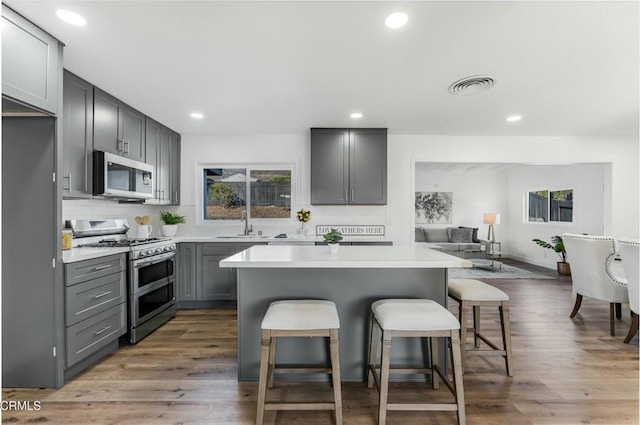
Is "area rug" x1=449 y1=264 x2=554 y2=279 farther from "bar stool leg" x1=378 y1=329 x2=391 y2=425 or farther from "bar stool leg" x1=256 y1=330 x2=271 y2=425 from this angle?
"bar stool leg" x1=256 y1=330 x2=271 y2=425

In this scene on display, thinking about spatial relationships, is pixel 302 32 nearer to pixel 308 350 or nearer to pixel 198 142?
pixel 308 350

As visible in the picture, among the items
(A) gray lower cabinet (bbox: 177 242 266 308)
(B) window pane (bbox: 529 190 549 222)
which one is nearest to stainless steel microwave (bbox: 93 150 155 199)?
(A) gray lower cabinet (bbox: 177 242 266 308)

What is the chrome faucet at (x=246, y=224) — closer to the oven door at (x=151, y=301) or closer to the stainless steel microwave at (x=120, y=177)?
the oven door at (x=151, y=301)

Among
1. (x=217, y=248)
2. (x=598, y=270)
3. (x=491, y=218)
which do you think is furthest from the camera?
(x=491, y=218)

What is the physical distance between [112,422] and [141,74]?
2426mm

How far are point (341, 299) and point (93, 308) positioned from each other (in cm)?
190

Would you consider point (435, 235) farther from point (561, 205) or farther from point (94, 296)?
point (94, 296)

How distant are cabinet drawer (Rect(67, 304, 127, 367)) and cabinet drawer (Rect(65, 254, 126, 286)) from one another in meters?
0.32

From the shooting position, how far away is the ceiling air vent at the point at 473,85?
8.27 ft

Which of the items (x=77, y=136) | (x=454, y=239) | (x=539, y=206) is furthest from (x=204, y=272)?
(x=539, y=206)

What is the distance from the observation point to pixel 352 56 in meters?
2.18

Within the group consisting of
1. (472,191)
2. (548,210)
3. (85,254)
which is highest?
(472,191)

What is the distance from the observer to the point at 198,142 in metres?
4.45

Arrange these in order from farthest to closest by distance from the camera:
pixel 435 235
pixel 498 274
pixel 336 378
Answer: pixel 435 235 < pixel 498 274 < pixel 336 378
